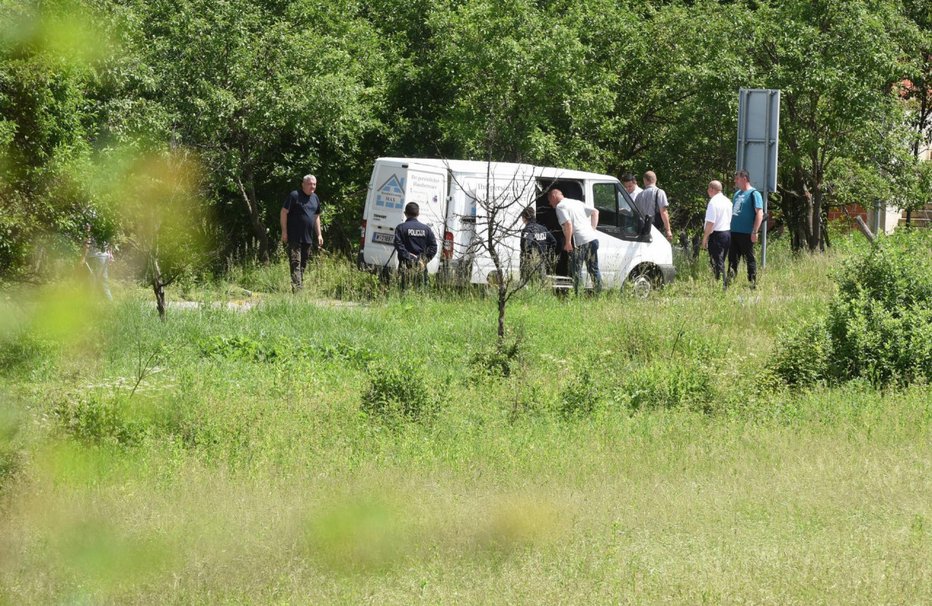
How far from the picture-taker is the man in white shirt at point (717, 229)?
54.7 ft

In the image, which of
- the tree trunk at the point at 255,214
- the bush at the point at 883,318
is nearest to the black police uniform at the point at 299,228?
the tree trunk at the point at 255,214

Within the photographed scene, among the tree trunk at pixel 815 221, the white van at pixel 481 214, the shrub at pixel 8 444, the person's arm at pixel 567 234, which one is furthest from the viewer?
the tree trunk at pixel 815 221

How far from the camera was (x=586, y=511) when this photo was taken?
→ 22.6 feet

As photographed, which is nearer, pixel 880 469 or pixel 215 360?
pixel 880 469

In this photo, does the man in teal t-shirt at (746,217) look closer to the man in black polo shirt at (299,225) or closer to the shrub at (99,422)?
the man in black polo shirt at (299,225)

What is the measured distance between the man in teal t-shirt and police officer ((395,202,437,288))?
4.25 meters

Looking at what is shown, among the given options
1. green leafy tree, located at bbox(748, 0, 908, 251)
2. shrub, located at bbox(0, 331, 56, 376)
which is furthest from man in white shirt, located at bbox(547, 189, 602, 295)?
shrub, located at bbox(0, 331, 56, 376)

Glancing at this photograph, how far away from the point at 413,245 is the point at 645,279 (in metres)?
3.51

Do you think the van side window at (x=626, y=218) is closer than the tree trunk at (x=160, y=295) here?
No

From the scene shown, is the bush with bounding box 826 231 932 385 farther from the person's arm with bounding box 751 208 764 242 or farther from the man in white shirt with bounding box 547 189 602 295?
the man in white shirt with bounding box 547 189 602 295

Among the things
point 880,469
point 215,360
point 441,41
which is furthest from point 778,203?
point 880,469

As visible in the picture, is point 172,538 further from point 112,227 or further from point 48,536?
point 112,227

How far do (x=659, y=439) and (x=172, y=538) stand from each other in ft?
12.6

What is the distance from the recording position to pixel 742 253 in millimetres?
17000
